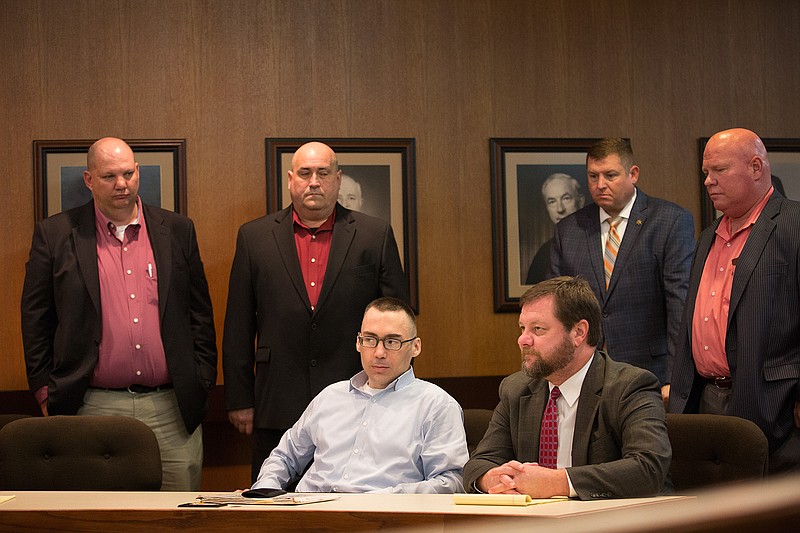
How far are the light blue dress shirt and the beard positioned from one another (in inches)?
19.6

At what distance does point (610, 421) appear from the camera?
2779 millimetres

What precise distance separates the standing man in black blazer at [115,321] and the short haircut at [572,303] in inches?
74.2

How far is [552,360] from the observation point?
2.89 m

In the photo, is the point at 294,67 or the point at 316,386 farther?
the point at 294,67

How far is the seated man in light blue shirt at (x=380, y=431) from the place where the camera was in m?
3.27

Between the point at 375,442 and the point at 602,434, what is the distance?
88 centimetres

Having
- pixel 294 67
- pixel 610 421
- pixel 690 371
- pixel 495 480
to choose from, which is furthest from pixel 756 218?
pixel 294 67

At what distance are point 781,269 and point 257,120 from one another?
2.79 m

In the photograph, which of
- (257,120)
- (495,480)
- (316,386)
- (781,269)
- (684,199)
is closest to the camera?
(495,480)

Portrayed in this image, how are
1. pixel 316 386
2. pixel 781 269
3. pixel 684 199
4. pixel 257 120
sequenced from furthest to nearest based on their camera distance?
pixel 684 199 → pixel 257 120 → pixel 316 386 → pixel 781 269

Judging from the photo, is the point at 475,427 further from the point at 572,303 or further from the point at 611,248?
the point at 611,248

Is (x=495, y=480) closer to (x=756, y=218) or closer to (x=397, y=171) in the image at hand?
(x=756, y=218)


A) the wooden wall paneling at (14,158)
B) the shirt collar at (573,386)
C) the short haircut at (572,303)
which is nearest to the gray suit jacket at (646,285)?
the short haircut at (572,303)

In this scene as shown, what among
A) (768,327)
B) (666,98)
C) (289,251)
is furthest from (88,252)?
(666,98)
